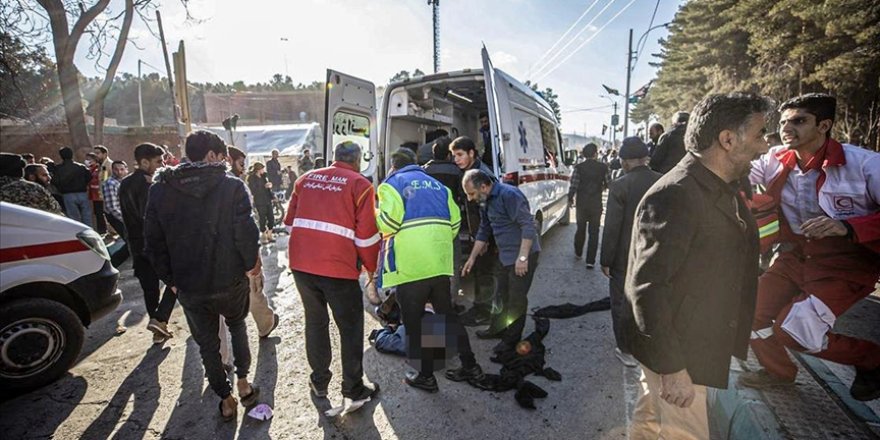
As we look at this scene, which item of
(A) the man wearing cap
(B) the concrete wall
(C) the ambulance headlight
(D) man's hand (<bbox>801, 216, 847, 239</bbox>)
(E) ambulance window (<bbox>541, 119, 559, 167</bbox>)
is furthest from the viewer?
(B) the concrete wall

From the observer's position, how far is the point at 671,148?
4.15m

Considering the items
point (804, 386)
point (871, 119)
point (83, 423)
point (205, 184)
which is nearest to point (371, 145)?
point (205, 184)

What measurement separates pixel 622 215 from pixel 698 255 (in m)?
1.68

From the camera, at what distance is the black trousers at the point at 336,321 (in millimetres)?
2625

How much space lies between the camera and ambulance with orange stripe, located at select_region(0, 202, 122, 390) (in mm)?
2910

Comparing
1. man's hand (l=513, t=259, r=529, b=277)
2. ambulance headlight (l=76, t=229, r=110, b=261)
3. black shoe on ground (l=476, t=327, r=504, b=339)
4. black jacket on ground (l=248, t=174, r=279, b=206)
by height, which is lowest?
black shoe on ground (l=476, t=327, r=504, b=339)

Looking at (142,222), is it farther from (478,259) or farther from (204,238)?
(478,259)

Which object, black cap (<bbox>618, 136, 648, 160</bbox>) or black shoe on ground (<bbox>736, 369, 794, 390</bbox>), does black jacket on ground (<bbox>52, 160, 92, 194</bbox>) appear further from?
black shoe on ground (<bbox>736, 369, 794, 390</bbox>)

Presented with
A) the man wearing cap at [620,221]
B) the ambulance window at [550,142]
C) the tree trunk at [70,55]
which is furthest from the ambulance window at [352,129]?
the tree trunk at [70,55]

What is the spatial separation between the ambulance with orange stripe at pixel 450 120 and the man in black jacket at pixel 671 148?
57.2 inches

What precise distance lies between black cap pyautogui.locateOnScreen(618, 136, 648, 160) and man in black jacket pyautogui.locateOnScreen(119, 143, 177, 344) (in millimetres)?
4177

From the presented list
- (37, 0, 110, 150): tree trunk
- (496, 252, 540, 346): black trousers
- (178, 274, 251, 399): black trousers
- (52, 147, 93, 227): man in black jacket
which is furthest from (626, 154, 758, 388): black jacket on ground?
(37, 0, 110, 150): tree trunk

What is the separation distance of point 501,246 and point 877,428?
8.13ft

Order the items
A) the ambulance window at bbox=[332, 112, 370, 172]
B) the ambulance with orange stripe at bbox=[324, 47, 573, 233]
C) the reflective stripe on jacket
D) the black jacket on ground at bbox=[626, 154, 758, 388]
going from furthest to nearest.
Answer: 1. the ambulance window at bbox=[332, 112, 370, 172]
2. the ambulance with orange stripe at bbox=[324, 47, 573, 233]
3. the reflective stripe on jacket
4. the black jacket on ground at bbox=[626, 154, 758, 388]
